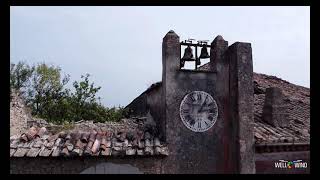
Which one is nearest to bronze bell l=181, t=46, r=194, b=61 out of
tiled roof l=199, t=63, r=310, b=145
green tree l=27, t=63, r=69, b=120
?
tiled roof l=199, t=63, r=310, b=145

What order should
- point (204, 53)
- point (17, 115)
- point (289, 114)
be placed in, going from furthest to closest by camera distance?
point (289, 114) < point (17, 115) < point (204, 53)

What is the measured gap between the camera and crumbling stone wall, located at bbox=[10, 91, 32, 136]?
40.1 ft

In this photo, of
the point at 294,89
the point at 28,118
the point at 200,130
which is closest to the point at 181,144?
the point at 200,130

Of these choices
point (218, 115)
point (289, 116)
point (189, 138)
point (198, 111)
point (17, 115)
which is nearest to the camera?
point (189, 138)

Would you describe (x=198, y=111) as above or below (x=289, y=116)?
above

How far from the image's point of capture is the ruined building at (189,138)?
28.1 feet

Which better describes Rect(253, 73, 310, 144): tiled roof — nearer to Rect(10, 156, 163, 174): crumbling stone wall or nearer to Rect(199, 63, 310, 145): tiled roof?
Rect(199, 63, 310, 145): tiled roof

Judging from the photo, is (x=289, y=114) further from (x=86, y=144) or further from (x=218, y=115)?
(x=86, y=144)

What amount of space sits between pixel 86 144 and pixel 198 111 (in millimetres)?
3135

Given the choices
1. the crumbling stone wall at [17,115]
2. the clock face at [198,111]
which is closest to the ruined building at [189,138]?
the clock face at [198,111]

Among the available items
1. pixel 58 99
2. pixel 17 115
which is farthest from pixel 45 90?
pixel 17 115

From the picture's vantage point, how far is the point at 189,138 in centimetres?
923
